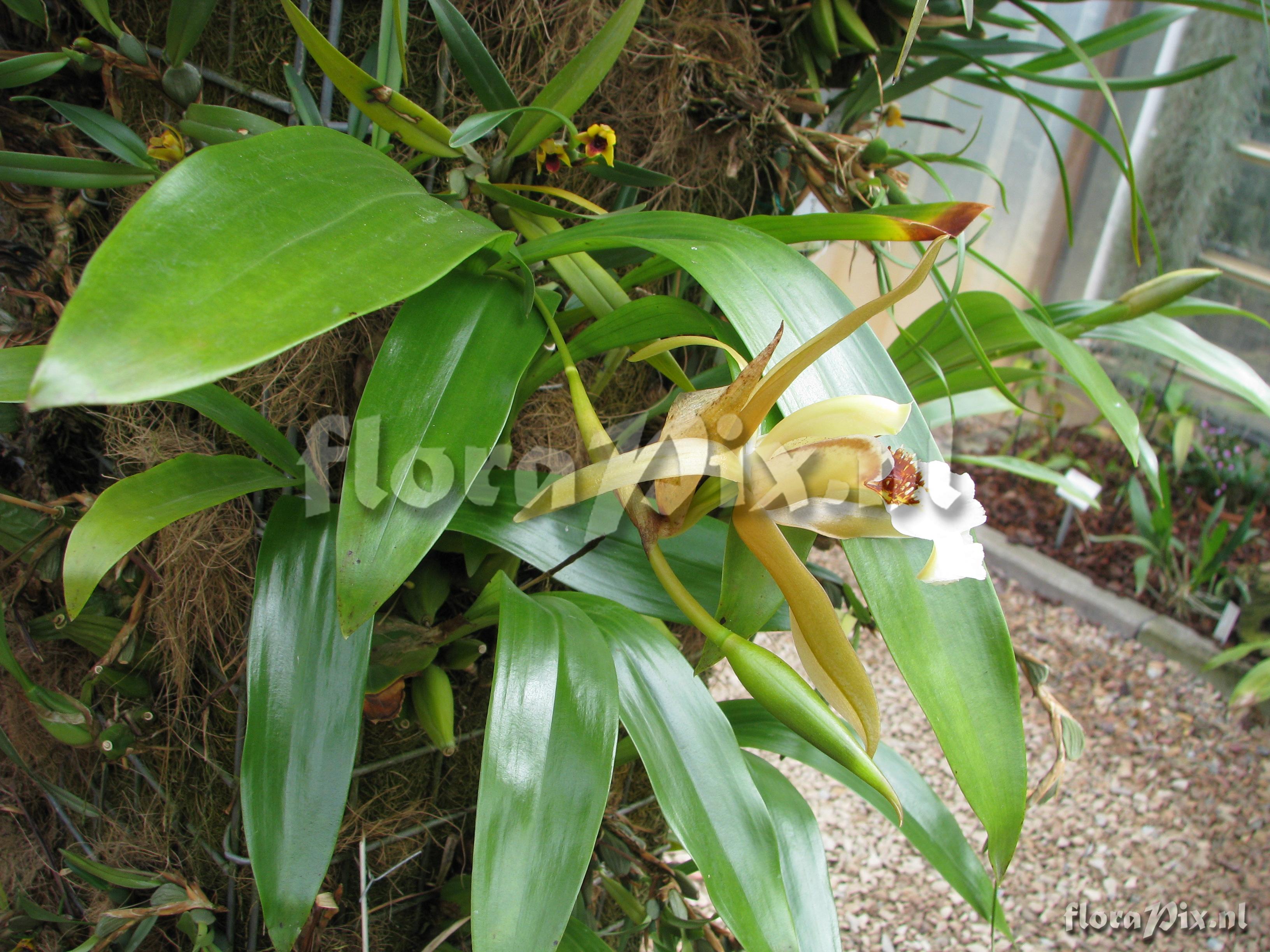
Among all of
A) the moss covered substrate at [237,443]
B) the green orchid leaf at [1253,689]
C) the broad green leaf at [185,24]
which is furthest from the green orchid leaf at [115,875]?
the green orchid leaf at [1253,689]

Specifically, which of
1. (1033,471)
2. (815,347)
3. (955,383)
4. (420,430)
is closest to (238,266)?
(420,430)

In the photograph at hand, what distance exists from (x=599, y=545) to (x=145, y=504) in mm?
253

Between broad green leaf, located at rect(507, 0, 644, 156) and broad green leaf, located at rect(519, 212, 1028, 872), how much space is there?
0.11 m

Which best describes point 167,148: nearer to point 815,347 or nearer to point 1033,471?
point 815,347

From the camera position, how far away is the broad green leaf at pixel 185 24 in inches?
17.9

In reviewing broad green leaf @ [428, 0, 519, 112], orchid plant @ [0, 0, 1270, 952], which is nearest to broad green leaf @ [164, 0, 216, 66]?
orchid plant @ [0, 0, 1270, 952]

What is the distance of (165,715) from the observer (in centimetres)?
60

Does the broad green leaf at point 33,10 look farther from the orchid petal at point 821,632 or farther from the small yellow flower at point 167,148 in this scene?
the orchid petal at point 821,632

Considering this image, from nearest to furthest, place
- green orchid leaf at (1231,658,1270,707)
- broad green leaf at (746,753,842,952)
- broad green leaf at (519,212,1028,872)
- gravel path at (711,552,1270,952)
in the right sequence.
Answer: broad green leaf at (519,212,1028,872) → broad green leaf at (746,753,842,952) → gravel path at (711,552,1270,952) → green orchid leaf at (1231,658,1270,707)

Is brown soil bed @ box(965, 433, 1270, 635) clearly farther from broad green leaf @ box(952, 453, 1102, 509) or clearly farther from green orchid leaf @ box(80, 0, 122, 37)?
green orchid leaf @ box(80, 0, 122, 37)

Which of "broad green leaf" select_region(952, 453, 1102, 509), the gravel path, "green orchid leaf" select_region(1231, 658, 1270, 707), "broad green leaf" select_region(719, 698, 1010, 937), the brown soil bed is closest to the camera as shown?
"broad green leaf" select_region(719, 698, 1010, 937)

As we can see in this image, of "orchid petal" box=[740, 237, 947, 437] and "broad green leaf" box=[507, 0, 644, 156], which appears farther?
"broad green leaf" box=[507, 0, 644, 156]

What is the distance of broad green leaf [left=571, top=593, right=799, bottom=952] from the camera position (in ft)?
1.22

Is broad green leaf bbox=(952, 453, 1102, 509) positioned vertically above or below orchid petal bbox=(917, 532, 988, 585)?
below
